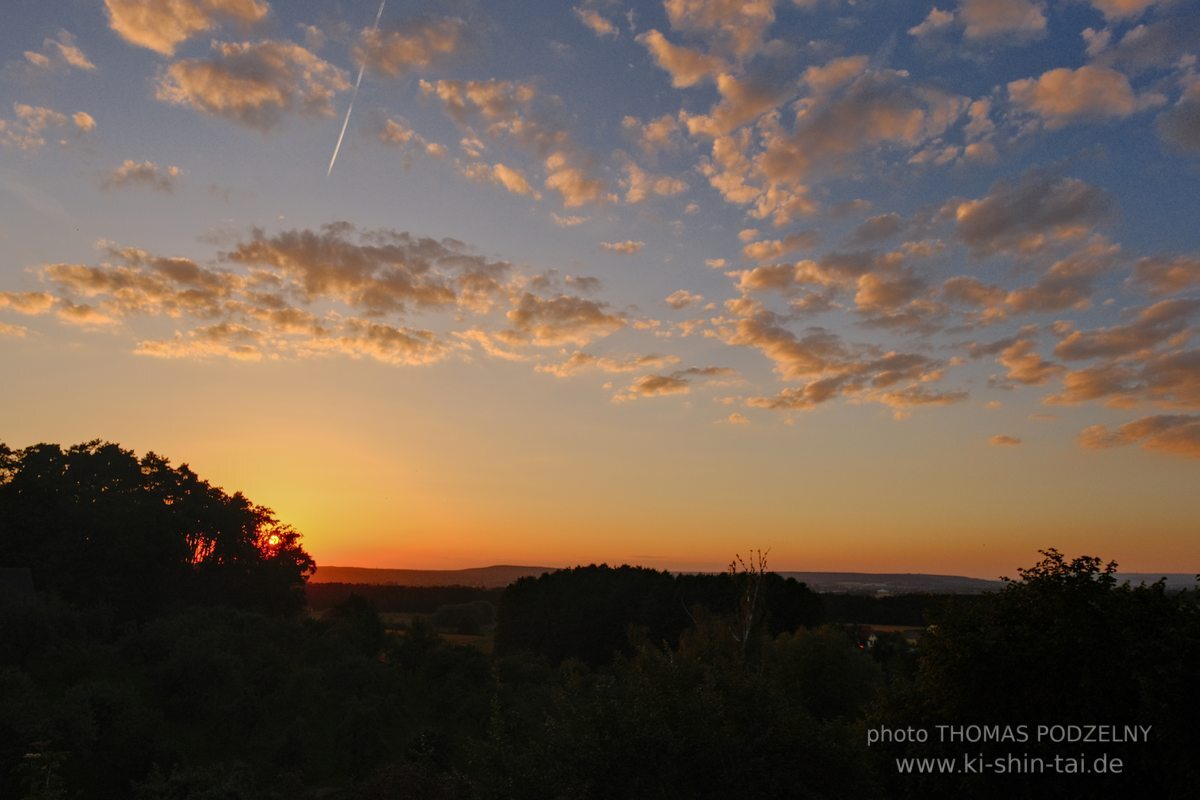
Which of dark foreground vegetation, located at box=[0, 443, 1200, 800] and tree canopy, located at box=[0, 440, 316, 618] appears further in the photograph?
tree canopy, located at box=[0, 440, 316, 618]

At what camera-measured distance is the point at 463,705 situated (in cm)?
4422

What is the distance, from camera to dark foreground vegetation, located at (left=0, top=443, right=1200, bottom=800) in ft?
49.2

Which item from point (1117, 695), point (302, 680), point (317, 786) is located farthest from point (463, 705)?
point (1117, 695)

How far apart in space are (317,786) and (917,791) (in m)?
24.9

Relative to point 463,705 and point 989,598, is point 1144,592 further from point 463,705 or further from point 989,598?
point 463,705

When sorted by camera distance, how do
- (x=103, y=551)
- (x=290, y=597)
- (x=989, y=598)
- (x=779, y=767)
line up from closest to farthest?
(x=779, y=767) → (x=989, y=598) → (x=103, y=551) → (x=290, y=597)

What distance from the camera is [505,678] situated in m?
50.7

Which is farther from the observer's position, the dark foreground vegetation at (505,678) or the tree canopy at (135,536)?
the tree canopy at (135,536)

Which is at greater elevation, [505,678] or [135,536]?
[135,536]

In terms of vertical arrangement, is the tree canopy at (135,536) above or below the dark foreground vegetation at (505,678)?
above

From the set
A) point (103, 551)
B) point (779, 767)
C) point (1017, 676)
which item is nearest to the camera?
point (779, 767)

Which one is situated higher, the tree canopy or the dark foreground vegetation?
the tree canopy

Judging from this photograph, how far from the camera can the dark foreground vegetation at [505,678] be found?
591 inches

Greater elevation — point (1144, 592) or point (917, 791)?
point (1144, 592)
